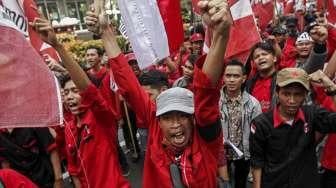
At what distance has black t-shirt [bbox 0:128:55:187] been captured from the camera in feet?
11.2

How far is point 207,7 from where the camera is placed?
217cm

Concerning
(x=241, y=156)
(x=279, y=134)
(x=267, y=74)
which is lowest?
(x=241, y=156)

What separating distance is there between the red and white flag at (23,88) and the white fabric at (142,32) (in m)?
1.48

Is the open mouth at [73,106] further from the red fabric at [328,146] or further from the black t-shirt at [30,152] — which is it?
the red fabric at [328,146]

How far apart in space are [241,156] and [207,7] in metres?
2.31

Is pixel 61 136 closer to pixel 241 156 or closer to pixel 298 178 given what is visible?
pixel 241 156

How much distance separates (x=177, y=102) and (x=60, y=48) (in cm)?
75

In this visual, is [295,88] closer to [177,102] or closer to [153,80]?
[177,102]

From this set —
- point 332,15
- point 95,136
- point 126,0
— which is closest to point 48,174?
point 95,136

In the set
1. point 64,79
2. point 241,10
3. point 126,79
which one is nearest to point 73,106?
point 64,79

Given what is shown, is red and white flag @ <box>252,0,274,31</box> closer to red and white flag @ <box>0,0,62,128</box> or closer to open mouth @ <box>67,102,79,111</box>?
open mouth @ <box>67,102,79,111</box>

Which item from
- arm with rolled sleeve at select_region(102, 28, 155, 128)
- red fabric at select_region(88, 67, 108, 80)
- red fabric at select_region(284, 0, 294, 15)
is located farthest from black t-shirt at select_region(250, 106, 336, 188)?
red fabric at select_region(284, 0, 294, 15)

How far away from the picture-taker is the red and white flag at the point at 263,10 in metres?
7.35

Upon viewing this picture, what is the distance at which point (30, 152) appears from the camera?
349 centimetres
